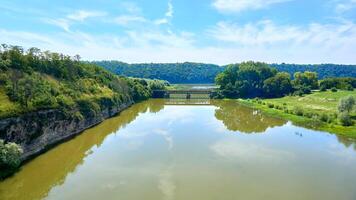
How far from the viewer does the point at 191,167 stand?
1248 inches

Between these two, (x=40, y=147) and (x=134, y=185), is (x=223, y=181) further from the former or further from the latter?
(x=40, y=147)

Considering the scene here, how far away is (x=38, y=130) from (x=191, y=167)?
1846 cm

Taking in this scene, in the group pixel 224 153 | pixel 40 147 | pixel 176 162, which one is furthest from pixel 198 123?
pixel 40 147

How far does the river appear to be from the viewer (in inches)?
1000

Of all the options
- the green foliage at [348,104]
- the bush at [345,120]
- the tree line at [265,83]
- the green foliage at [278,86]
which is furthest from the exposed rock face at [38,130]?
the green foliage at [278,86]

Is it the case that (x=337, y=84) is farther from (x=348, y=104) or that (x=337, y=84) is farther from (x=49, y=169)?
(x=49, y=169)

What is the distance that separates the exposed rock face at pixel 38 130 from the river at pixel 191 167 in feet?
4.50

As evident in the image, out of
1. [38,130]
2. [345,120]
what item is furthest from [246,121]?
[38,130]

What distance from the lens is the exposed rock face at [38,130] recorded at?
1254 inches

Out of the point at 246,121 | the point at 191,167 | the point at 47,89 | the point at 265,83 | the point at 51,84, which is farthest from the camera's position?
the point at 265,83

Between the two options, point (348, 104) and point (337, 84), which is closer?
point (348, 104)

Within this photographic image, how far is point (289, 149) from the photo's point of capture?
39.6m

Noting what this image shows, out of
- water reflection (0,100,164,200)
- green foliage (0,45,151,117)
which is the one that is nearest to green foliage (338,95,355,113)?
water reflection (0,100,164,200)

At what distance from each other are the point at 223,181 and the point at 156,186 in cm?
601
